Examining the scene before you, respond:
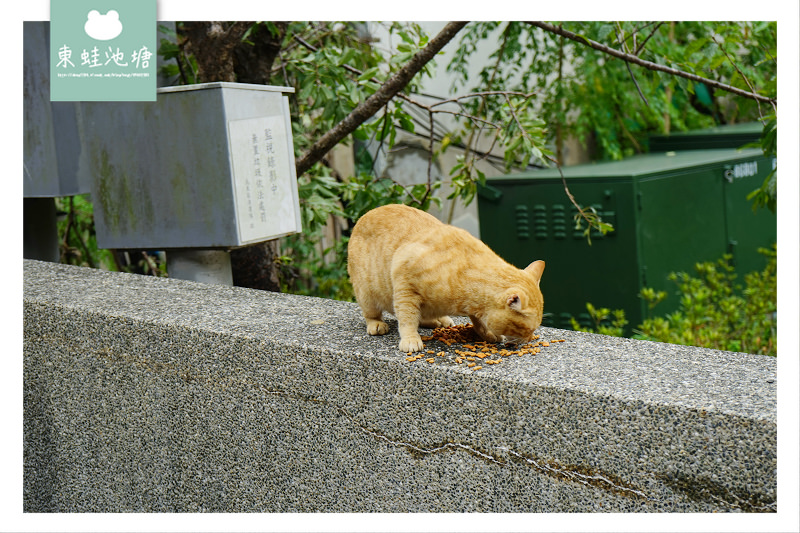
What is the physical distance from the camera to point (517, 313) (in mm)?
2096

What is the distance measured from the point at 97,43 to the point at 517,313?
1.61m

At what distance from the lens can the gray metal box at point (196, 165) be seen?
3.01m

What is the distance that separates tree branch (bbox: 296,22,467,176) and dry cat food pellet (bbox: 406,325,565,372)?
1.42 m

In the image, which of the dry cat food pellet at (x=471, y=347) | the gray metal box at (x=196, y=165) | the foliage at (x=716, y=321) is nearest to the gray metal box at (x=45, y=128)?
the gray metal box at (x=196, y=165)

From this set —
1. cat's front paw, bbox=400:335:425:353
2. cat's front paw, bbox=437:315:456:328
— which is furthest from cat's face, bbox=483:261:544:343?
cat's front paw, bbox=437:315:456:328

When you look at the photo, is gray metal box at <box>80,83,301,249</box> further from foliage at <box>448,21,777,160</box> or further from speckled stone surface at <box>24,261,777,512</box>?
foliage at <box>448,21,777,160</box>

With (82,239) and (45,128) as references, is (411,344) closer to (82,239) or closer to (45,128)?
(45,128)

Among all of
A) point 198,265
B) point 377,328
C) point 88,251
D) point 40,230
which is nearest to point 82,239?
point 88,251

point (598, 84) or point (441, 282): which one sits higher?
point (598, 84)

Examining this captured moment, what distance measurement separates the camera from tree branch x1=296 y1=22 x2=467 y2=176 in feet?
10.8

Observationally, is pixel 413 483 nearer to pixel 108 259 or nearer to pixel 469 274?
pixel 469 274

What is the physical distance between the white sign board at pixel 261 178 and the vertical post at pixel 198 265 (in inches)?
17.0

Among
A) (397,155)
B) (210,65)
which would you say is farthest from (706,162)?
(210,65)

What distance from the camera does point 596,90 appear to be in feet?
22.2
